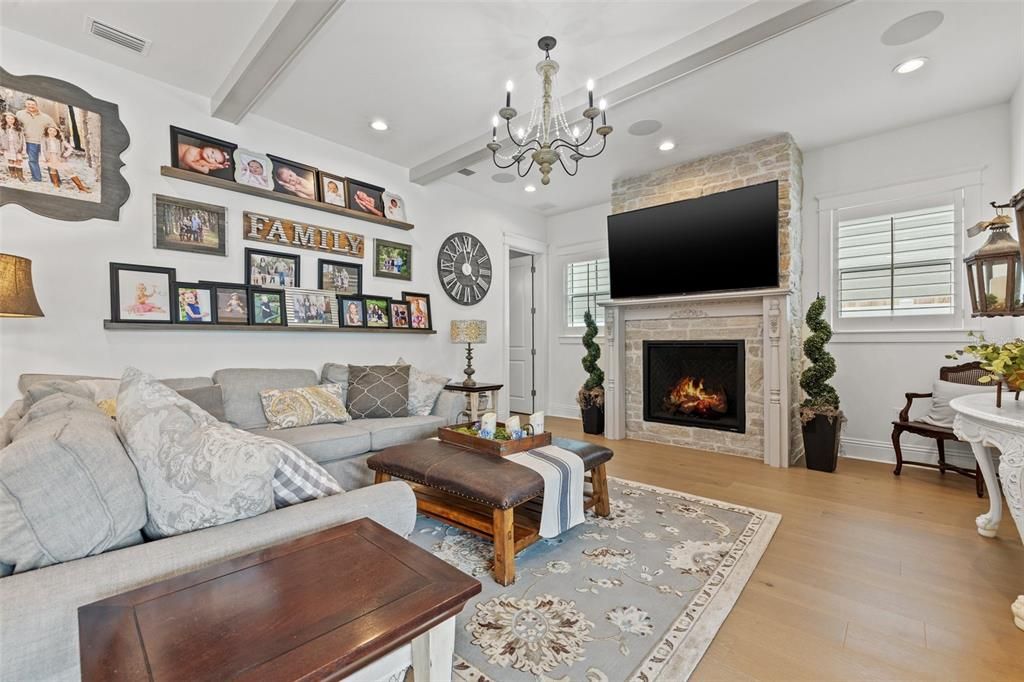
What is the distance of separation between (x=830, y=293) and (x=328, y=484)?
459cm

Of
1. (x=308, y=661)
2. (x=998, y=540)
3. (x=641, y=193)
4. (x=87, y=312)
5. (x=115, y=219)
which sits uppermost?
(x=641, y=193)

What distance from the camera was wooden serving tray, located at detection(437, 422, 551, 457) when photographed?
2504 millimetres

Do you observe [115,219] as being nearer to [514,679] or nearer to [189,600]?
[189,600]

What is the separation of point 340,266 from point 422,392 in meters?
1.40

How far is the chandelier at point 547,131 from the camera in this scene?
2.46 m

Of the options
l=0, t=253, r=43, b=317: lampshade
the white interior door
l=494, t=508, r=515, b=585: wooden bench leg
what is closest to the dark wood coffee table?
l=494, t=508, r=515, b=585: wooden bench leg

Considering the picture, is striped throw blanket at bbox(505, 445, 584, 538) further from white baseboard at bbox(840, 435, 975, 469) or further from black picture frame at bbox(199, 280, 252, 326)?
white baseboard at bbox(840, 435, 975, 469)

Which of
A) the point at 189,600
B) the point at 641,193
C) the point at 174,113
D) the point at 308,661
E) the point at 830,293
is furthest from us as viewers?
the point at 641,193

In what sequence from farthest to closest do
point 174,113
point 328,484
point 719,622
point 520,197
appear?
point 520,197 → point 174,113 → point 719,622 → point 328,484

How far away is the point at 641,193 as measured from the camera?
489 cm

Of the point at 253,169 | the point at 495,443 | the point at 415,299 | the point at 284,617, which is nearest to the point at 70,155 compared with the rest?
the point at 253,169

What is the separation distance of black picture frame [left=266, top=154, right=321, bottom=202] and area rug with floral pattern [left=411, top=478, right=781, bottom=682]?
289 centimetres

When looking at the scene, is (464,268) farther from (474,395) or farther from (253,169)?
(253,169)

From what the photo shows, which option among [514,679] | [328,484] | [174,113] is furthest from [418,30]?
[514,679]
